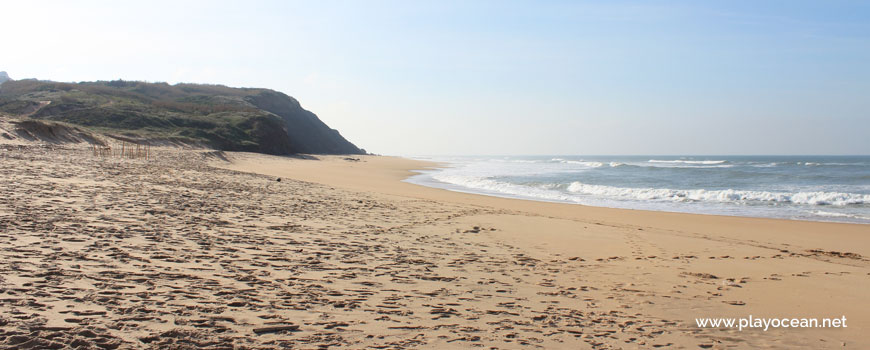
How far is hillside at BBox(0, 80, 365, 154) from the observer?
38844mm

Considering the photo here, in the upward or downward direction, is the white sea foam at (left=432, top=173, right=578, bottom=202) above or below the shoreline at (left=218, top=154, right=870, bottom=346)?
above

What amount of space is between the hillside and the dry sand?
31.2 meters

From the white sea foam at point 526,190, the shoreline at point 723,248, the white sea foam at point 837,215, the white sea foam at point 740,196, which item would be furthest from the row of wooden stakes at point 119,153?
the white sea foam at point 837,215

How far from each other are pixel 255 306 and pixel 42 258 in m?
2.22

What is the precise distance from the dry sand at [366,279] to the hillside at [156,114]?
102 ft

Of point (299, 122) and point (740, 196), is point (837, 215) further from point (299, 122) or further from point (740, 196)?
point (299, 122)

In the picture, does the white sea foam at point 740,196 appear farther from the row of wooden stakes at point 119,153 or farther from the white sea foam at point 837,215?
the row of wooden stakes at point 119,153

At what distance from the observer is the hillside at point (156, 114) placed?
127ft

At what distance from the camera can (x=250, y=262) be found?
530 centimetres

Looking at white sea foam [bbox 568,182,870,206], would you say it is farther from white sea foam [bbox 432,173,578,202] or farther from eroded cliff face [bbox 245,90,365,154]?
eroded cliff face [bbox 245,90,365,154]


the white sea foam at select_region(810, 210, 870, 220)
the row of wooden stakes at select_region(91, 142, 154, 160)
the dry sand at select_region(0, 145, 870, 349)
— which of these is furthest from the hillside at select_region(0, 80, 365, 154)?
the white sea foam at select_region(810, 210, 870, 220)

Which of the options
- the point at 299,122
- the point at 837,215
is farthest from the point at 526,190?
the point at 299,122

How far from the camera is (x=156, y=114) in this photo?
1775 inches

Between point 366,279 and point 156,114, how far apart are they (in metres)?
47.7
